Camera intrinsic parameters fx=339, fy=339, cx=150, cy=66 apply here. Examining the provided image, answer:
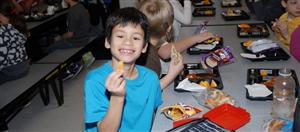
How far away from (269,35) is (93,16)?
3.06 meters

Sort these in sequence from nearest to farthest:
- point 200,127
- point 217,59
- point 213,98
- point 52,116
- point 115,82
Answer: point 115,82, point 200,127, point 213,98, point 217,59, point 52,116

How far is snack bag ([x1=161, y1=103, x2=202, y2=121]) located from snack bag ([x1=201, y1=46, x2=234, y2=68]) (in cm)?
50

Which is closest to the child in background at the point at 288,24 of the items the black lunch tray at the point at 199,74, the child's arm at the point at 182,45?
the child's arm at the point at 182,45

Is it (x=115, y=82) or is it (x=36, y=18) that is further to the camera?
(x=36, y=18)

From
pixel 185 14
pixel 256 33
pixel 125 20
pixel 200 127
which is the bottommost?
pixel 200 127

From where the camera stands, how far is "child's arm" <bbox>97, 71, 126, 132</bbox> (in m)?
1.13

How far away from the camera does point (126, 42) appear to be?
1.36m

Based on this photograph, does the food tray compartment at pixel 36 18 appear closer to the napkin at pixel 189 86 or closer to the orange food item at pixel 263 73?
the napkin at pixel 189 86

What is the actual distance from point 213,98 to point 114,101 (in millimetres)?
531

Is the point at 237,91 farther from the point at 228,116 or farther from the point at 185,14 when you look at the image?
the point at 185,14

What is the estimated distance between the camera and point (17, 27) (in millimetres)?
3395

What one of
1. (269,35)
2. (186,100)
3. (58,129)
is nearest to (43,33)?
(58,129)

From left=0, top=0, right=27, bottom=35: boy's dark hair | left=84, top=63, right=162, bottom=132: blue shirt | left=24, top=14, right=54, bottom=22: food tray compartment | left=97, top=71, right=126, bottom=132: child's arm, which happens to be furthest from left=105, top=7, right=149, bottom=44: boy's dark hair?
left=24, top=14, right=54, bottom=22: food tray compartment

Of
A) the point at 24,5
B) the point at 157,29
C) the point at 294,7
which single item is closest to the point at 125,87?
the point at 157,29
